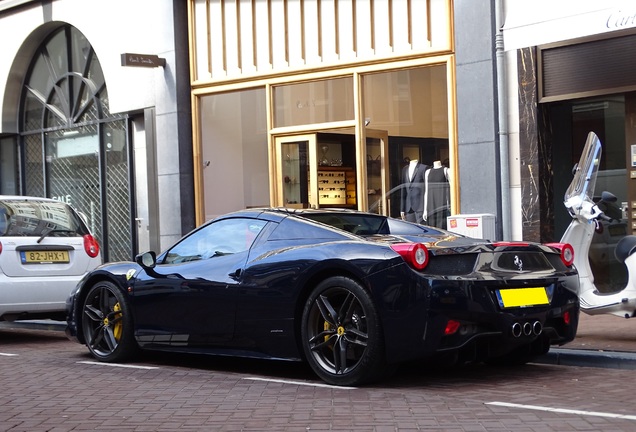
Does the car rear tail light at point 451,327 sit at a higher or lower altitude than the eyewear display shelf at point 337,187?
lower

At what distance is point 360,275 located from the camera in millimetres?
6797

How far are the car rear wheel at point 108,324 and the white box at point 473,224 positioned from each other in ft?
16.6

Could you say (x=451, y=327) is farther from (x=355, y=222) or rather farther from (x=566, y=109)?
(x=566, y=109)

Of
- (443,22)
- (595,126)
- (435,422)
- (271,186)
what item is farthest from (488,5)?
(435,422)

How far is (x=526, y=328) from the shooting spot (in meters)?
6.91

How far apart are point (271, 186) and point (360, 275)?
30.9ft

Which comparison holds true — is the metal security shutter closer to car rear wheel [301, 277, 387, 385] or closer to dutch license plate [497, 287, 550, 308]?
dutch license plate [497, 287, 550, 308]

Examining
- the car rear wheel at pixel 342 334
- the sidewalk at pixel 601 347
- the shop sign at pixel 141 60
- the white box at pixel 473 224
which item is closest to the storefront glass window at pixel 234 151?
the shop sign at pixel 141 60

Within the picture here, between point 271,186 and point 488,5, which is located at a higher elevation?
point 488,5

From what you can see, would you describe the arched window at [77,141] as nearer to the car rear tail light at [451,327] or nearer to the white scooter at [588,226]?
the white scooter at [588,226]

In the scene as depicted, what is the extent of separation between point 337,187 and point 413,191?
1327 millimetres

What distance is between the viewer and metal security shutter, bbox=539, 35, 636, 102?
39.6 ft

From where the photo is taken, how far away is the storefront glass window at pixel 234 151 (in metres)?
16.3

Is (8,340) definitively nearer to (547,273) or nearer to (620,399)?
(547,273)
